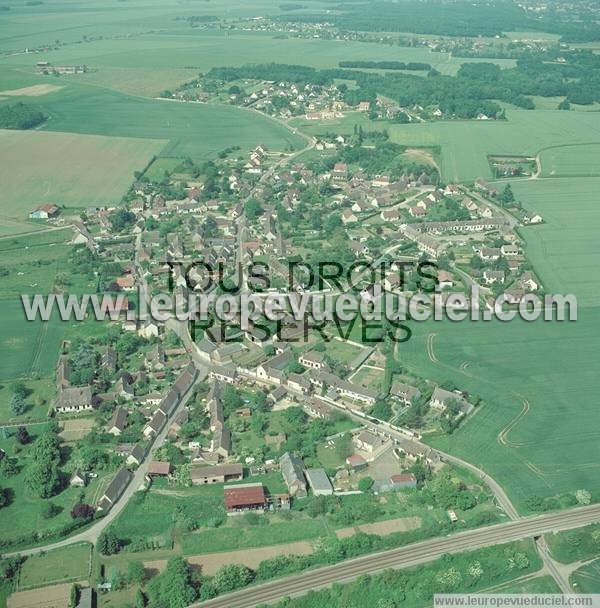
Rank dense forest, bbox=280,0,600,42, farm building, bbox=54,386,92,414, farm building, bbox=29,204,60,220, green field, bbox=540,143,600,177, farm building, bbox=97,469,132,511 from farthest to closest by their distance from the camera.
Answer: dense forest, bbox=280,0,600,42, green field, bbox=540,143,600,177, farm building, bbox=29,204,60,220, farm building, bbox=54,386,92,414, farm building, bbox=97,469,132,511

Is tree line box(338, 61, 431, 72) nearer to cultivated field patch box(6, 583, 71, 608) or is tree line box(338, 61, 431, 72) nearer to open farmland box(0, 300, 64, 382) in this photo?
open farmland box(0, 300, 64, 382)

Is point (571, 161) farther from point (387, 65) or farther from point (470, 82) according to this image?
point (387, 65)

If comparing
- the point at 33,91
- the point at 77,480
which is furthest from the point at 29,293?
the point at 33,91

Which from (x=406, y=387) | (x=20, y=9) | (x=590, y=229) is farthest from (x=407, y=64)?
(x=20, y=9)

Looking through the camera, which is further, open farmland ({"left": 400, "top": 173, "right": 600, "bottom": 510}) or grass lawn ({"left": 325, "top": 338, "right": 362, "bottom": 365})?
grass lawn ({"left": 325, "top": 338, "right": 362, "bottom": 365})

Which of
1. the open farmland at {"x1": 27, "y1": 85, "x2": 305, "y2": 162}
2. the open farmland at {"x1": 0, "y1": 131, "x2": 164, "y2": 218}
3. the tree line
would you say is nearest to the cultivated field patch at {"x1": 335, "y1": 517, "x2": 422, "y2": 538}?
the open farmland at {"x1": 0, "y1": 131, "x2": 164, "y2": 218}

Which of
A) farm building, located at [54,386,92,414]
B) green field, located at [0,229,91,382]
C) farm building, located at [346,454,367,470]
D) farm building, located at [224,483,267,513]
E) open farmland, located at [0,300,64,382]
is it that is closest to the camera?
farm building, located at [224,483,267,513]

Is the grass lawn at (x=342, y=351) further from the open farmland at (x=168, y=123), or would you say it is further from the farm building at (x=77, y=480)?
the open farmland at (x=168, y=123)
